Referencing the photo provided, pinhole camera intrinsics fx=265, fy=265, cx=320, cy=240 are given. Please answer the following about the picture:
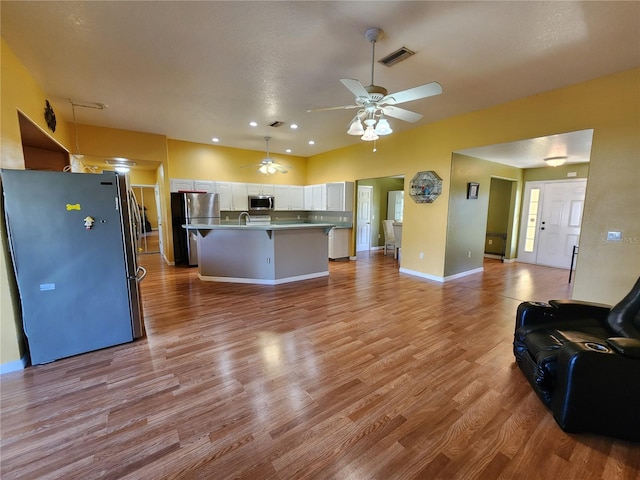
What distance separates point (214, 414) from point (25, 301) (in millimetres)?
2032

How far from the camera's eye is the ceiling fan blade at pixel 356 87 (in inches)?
85.0

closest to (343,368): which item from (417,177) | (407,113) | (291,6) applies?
(407,113)

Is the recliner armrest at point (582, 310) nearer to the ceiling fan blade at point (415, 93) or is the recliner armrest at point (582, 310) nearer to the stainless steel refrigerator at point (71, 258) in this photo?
the ceiling fan blade at point (415, 93)

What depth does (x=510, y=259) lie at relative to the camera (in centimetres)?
699

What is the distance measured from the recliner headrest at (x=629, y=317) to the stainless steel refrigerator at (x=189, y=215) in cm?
650

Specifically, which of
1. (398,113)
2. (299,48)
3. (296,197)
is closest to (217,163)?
(296,197)

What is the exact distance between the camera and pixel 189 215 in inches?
241

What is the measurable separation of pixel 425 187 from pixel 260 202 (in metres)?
4.31

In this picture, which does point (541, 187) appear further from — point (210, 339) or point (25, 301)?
point (25, 301)

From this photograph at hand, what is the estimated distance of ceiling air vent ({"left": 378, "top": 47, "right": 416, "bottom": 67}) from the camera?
260cm

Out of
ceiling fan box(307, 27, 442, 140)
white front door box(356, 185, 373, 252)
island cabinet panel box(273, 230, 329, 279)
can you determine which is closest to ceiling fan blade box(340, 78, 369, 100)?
ceiling fan box(307, 27, 442, 140)

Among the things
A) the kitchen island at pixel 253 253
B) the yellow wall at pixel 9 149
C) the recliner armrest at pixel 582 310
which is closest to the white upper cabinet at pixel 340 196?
the kitchen island at pixel 253 253

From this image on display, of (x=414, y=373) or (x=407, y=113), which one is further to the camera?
(x=407, y=113)

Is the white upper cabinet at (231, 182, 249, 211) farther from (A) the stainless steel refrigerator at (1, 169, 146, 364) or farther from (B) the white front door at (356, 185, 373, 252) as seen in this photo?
(A) the stainless steel refrigerator at (1, 169, 146, 364)
